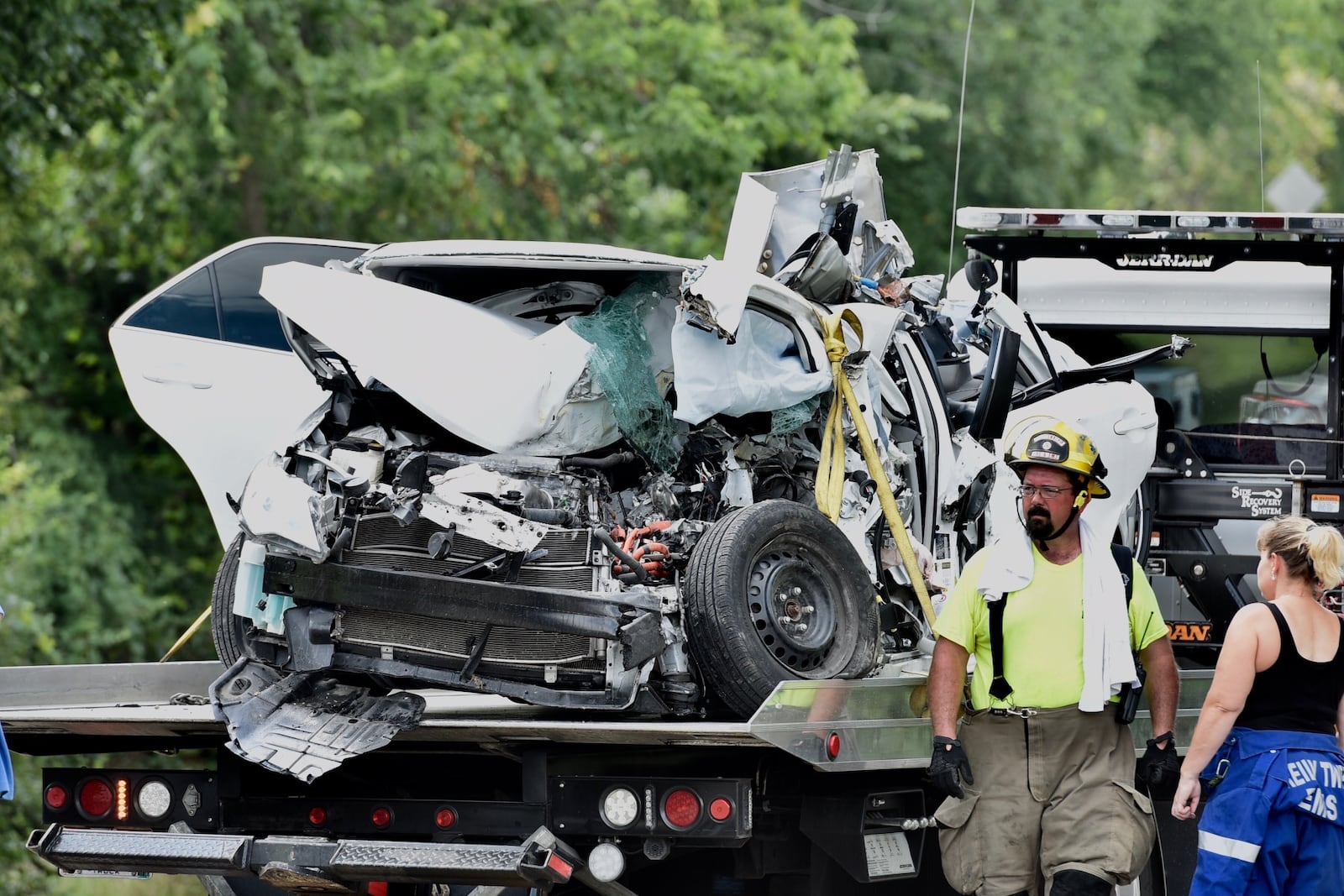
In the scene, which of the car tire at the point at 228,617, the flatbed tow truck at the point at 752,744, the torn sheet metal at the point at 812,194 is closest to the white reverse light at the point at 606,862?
the flatbed tow truck at the point at 752,744

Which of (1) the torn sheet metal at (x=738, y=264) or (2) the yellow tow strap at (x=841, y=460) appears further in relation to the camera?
(2) the yellow tow strap at (x=841, y=460)

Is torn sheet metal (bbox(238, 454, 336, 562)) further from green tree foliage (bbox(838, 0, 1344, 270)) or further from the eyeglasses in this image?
green tree foliage (bbox(838, 0, 1344, 270))

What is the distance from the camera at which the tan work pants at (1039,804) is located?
5.96 m

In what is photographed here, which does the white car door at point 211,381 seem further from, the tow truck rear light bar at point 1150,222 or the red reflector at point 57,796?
the tow truck rear light bar at point 1150,222

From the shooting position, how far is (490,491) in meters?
6.16

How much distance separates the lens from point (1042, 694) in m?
6.03

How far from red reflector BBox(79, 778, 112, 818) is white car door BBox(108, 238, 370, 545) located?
1000 millimetres

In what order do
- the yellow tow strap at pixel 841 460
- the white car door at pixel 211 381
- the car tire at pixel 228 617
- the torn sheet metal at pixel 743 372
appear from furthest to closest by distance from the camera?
the white car door at pixel 211 381, the car tire at pixel 228 617, the yellow tow strap at pixel 841 460, the torn sheet metal at pixel 743 372

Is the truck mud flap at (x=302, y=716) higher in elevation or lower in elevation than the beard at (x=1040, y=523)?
lower

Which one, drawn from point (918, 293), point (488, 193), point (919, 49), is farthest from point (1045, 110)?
point (918, 293)

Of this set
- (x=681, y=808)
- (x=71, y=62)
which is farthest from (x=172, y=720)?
(x=71, y=62)

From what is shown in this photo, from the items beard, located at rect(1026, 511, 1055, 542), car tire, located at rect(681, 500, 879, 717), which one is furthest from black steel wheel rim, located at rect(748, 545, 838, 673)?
beard, located at rect(1026, 511, 1055, 542)

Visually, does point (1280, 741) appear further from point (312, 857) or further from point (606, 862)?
point (312, 857)

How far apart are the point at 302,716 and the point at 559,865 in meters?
1.03
